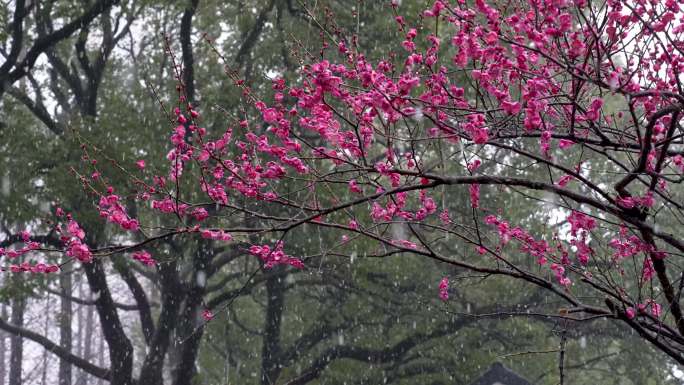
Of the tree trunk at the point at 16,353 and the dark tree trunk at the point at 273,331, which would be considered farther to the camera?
the tree trunk at the point at 16,353

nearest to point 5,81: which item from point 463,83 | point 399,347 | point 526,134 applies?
point 463,83

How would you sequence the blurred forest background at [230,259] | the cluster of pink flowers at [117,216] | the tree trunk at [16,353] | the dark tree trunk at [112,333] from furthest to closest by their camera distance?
1. the tree trunk at [16,353]
2. the dark tree trunk at [112,333]
3. the blurred forest background at [230,259]
4. the cluster of pink flowers at [117,216]

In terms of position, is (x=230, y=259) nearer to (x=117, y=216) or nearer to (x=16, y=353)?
(x=117, y=216)

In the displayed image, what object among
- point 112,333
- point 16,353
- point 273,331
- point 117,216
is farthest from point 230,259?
point 16,353

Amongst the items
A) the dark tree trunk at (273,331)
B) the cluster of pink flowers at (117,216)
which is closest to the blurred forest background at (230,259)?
the dark tree trunk at (273,331)

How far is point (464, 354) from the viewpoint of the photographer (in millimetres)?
13094

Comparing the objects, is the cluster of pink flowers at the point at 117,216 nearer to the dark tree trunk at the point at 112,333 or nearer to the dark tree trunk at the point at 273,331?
the dark tree trunk at the point at 112,333

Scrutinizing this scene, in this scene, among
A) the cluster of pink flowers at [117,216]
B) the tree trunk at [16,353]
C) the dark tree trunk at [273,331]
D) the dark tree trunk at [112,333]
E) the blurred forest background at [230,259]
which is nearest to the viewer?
the cluster of pink flowers at [117,216]

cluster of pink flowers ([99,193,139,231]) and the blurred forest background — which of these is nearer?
cluster of pink flowers ([99,193,139,231])

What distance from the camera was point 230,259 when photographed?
12.9 m

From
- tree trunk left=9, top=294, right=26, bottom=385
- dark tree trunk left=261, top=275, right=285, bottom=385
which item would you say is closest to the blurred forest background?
dark tree trunk left=261, top=275, right=285, bottom=385

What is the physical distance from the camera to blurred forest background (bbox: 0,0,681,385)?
1027 cm

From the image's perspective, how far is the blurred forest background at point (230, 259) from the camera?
33.7 feet

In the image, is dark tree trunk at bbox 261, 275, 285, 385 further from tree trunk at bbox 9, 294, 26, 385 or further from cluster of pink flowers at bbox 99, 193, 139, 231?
cluster of pink flowers at bbox 99, 193, 139, 231
